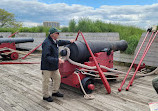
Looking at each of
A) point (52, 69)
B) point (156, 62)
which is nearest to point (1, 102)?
point (52, 69)

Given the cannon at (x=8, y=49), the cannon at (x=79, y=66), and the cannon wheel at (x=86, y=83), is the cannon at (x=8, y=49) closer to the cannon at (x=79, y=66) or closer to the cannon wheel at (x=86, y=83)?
the cannon at (x=79, y=66)

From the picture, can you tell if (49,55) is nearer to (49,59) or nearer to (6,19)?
(49,59)

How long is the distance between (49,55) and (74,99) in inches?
36.2

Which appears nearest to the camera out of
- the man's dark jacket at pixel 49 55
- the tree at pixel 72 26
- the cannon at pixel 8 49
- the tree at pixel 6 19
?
the man's dark jacket at pixel 49 55

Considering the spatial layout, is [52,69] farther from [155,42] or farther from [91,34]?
[91,34]

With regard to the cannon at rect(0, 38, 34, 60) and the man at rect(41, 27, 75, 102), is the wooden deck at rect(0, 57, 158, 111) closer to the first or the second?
the man at rect(41, 27, 75, 102)

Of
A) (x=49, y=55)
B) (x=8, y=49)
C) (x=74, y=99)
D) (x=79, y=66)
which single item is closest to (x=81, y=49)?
(x=79, y=66)

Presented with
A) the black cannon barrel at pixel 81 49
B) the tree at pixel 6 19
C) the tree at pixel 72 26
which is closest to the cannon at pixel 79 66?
the black cannon barrel at pixel 81 49

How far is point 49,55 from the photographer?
114 inches

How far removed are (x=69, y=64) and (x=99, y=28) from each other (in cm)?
615

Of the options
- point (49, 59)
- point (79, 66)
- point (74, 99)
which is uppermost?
point (49, 59)

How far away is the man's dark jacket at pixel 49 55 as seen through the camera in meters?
2.86

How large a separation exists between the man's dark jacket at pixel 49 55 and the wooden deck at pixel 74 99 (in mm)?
626

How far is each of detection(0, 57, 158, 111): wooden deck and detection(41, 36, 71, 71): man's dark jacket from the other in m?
0.63
